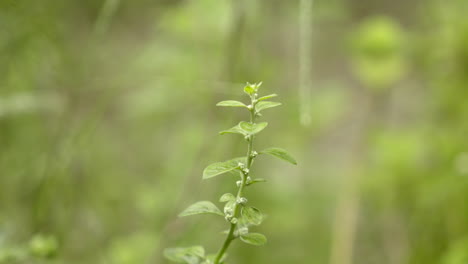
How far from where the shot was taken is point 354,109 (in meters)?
1.89

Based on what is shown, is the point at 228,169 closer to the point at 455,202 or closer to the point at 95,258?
the point at 455,202

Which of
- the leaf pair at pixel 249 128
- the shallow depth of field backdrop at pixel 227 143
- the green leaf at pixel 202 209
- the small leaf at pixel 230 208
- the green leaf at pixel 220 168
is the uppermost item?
the leaf pair at pixel 249 128

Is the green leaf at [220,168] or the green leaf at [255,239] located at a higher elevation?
the green leaf at [220,168]


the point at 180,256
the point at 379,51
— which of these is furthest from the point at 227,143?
the point at 180,256

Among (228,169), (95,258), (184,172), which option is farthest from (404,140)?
(228,169)

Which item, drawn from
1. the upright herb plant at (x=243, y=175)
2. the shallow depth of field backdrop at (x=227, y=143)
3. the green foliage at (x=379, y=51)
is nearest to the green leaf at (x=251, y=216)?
the upright herb plant at (x=243, y=175)

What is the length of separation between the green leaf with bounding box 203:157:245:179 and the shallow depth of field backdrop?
1.23 feet

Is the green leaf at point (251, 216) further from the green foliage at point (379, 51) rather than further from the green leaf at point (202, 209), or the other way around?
the green foliage at point (379, 51)

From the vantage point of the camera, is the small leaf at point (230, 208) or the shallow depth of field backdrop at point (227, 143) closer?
the small leaf at point (230, 208)

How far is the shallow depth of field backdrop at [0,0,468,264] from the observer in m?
0.89

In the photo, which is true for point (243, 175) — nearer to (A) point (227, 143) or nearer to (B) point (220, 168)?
(B) point (220, 168)

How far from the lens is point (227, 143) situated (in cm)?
95

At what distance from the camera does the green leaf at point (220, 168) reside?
0.36 m

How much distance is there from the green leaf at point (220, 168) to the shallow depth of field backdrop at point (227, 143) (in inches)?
14.8
